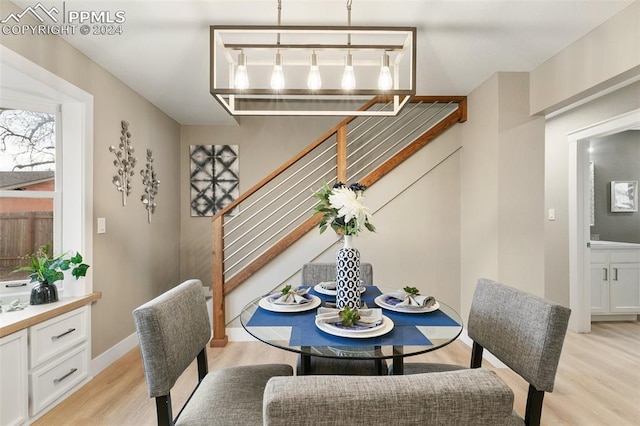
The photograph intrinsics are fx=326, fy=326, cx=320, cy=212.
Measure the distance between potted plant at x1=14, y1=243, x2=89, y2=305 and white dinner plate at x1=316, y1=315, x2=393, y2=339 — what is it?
6.17 feet

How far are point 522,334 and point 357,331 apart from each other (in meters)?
0.67

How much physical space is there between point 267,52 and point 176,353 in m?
2.05

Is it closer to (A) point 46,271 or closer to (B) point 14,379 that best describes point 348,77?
(A) point 46,271

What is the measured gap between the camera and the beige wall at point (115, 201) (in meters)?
2.21

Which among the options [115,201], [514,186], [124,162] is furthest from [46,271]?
[514,186]

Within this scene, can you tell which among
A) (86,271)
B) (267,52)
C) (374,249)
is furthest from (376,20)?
(86,271)

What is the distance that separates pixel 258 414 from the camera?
4.11 ft

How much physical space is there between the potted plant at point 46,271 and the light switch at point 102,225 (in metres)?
0.34

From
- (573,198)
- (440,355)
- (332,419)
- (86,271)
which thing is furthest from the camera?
(573,198)

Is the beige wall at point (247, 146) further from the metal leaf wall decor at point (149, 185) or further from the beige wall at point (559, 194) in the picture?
the beige wall at point (559, 194)

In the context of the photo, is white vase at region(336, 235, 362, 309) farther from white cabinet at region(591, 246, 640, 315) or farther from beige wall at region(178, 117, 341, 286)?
white cabinet at region(591, 246, 640, 315)

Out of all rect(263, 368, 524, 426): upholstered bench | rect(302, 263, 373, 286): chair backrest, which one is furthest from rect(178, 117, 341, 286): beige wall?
rect(263, 368, 524, 426): upholstered bench

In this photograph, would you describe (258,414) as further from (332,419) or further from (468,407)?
(468,407)

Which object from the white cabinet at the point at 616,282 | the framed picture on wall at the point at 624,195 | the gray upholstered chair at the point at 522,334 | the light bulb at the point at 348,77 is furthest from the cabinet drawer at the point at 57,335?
the framed picture on wall at the point at 624,195
